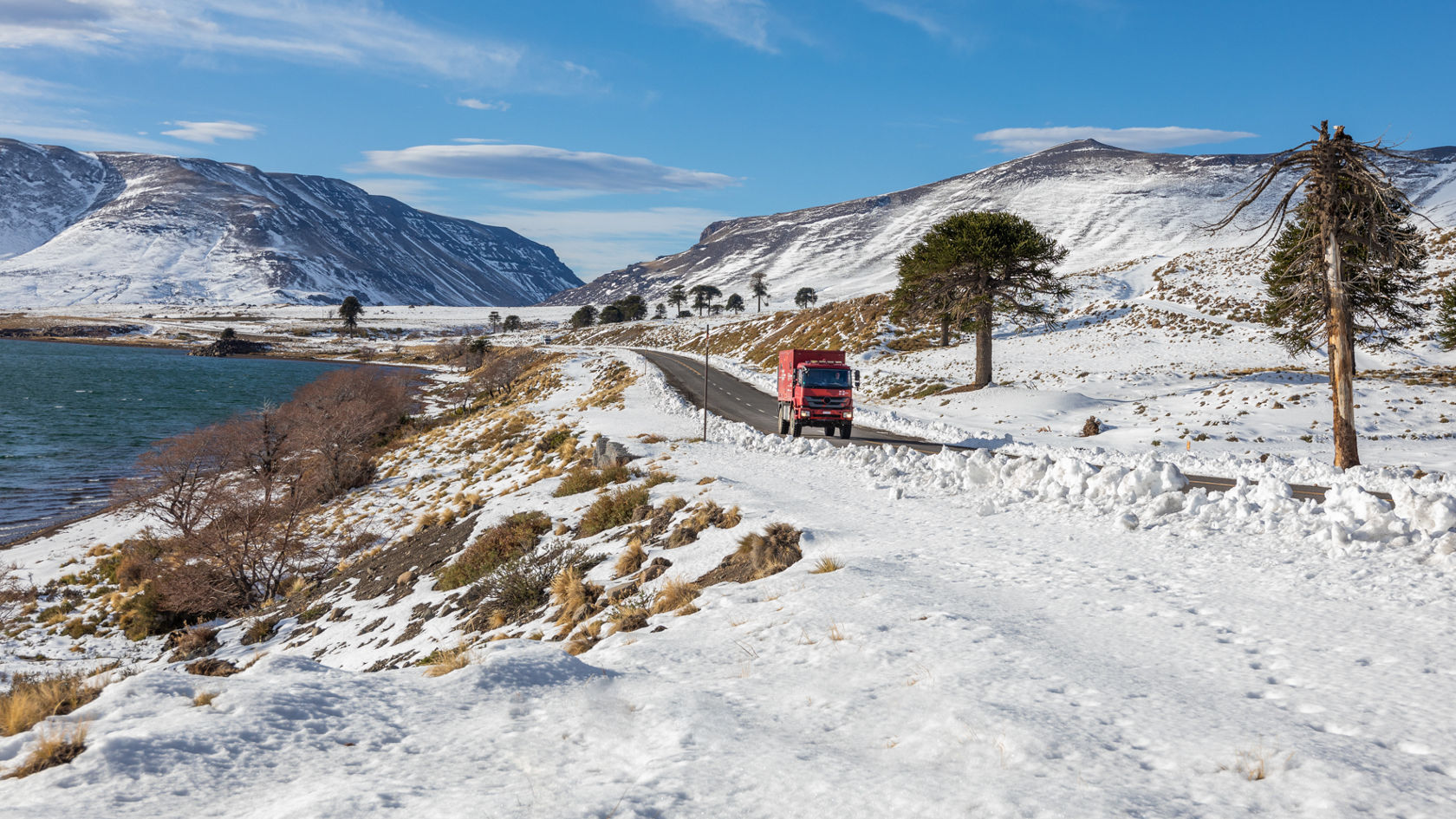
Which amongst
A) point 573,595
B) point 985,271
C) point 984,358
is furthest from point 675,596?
point 984,358

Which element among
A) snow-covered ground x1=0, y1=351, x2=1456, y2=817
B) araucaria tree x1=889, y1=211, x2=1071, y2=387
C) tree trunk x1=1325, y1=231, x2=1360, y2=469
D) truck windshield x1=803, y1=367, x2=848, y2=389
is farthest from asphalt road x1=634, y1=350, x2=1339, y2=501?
araucaria tree x1=889, y1=211, x2=1071, y2=387

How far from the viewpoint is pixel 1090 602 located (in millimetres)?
9148

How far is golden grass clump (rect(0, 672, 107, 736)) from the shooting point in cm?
612

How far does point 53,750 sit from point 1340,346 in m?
25.3

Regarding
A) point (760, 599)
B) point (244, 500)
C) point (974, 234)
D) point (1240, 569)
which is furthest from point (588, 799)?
point (974, 234)

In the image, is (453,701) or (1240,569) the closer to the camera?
(453,701)

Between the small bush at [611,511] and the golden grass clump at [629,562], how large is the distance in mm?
2628

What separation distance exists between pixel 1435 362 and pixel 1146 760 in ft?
186

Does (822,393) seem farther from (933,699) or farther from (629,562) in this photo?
(933,699)

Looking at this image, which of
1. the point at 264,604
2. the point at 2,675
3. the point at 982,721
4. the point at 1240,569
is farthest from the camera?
the point at 264,604

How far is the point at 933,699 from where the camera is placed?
6621 millimetres

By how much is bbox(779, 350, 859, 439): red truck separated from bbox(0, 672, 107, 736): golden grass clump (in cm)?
2460

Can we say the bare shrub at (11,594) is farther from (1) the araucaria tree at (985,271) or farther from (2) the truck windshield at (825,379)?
(1) the araucaria tree at (985,271)

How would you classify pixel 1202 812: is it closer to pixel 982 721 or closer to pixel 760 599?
pixel 982 721
